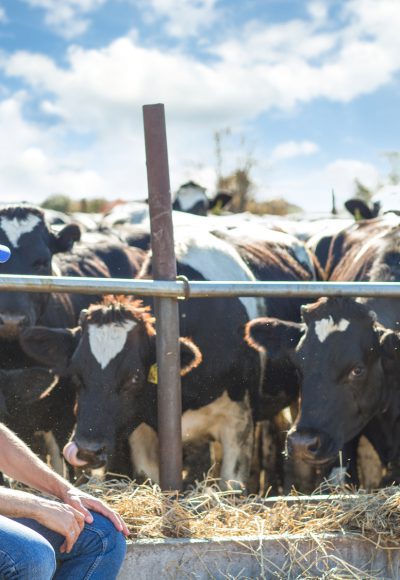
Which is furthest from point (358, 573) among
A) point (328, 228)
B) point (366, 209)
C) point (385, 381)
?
point (366, 209)

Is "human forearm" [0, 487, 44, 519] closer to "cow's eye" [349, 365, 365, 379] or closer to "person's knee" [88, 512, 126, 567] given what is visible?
"person's knee" [88, 512, 126, 567]

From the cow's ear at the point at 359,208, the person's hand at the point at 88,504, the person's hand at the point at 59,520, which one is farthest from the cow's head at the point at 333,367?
the cow's ear at the point at 359,208

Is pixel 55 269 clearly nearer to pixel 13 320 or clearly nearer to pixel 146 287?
pixel 13 320

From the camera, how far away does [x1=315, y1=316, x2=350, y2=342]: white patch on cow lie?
479 cm

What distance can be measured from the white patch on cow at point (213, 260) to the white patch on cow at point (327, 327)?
1.12m

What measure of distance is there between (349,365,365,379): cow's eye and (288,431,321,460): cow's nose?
41cm

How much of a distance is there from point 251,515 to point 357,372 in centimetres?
116

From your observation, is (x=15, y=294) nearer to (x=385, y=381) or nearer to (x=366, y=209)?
(x=385, y=381)

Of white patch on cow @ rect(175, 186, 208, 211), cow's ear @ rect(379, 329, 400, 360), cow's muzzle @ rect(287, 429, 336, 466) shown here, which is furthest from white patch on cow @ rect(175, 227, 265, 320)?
white patch on cow @ rect(175, 186, 208, 211)

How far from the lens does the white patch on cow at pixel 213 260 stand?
19.6 ft

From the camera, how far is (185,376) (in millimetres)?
5457

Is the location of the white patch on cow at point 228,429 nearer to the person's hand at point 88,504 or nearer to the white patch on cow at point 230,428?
the white patch on cow at point 230,428

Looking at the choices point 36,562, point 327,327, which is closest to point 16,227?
point 327,327

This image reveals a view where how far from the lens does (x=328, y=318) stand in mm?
Result: 4840
